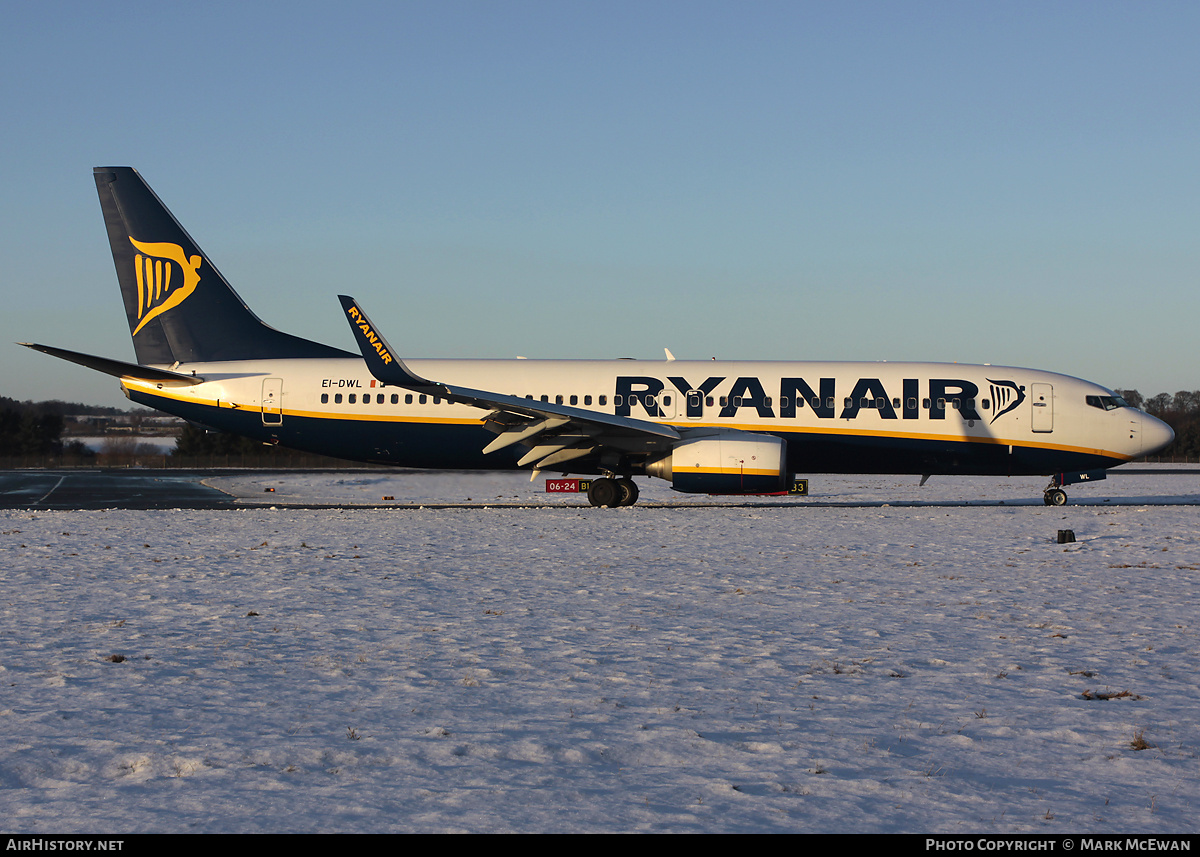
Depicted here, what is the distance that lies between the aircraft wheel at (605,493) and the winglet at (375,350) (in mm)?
5127

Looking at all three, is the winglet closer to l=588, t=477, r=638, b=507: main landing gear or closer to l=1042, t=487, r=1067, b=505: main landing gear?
l=588, t=477, r=638, b=507: main landing gear

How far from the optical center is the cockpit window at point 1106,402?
2292cm

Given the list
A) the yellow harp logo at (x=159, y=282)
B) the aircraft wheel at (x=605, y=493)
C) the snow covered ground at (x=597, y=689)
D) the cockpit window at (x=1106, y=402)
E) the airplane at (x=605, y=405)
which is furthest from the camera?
the yellow harp logo at (x=159, y=282)

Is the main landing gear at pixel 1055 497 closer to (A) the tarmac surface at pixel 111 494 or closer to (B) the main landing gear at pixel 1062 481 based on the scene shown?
(B) the main landing gear at pixel 1062 481

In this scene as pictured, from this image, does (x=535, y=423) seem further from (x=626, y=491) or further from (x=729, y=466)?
(x=729, y=466)

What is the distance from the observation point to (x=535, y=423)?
21.4 m

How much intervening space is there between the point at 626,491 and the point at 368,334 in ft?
24.1

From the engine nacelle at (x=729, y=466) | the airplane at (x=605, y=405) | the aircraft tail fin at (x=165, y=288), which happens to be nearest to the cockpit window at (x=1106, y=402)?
the airplane at (x=605, y=405)

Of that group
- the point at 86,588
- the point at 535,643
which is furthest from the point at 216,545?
the point at 535,643

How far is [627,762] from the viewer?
491 cm

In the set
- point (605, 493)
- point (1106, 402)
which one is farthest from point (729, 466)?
point (1106, 402)

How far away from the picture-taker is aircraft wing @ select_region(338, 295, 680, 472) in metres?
19.8

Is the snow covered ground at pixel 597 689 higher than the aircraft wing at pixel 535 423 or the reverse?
the reverse

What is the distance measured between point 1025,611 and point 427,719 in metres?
6.65
